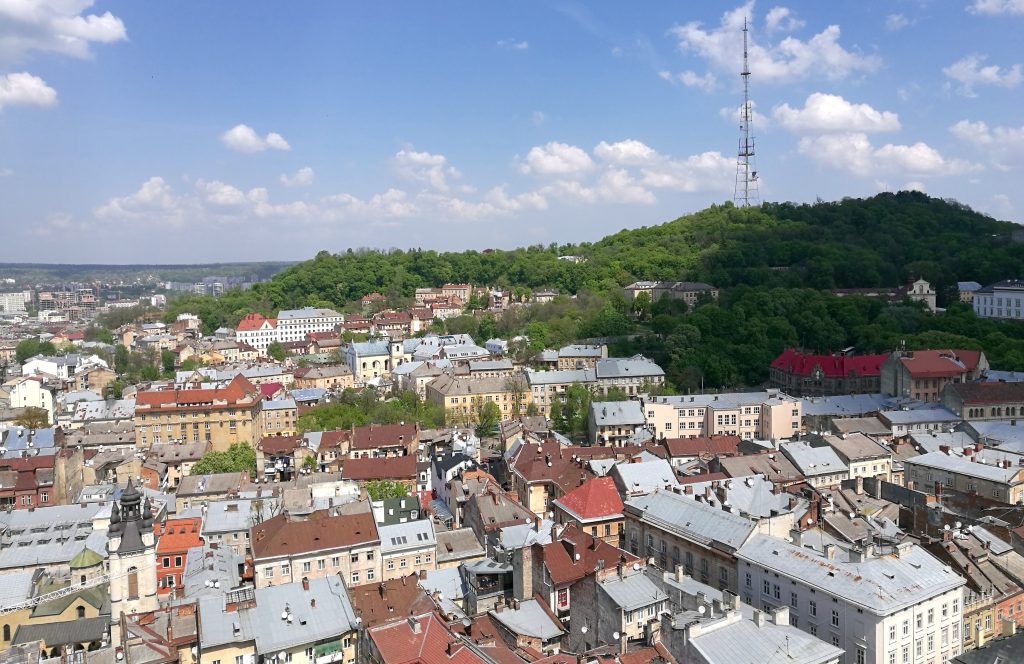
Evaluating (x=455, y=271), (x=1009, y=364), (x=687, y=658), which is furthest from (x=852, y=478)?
(x=455, y=271)

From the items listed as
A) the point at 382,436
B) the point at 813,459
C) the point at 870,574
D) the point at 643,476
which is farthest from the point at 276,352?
the point at 870,574

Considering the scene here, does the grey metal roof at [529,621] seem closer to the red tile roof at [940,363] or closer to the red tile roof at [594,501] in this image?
the red tile roof at [594,501]

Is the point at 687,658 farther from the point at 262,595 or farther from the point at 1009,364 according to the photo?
the point at 1009,364

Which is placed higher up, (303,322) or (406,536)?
(303,322)

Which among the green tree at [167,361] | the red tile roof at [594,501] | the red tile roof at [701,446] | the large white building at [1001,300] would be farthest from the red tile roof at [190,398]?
the large white building at [1001,300]

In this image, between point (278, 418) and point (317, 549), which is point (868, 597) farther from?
point (278, 418)

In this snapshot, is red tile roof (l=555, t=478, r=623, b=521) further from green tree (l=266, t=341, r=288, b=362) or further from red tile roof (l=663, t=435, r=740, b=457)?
green tree (l=266, t=341, r=288, b=362)

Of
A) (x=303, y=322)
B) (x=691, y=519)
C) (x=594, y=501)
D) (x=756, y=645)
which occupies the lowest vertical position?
(x=594, y=501)
